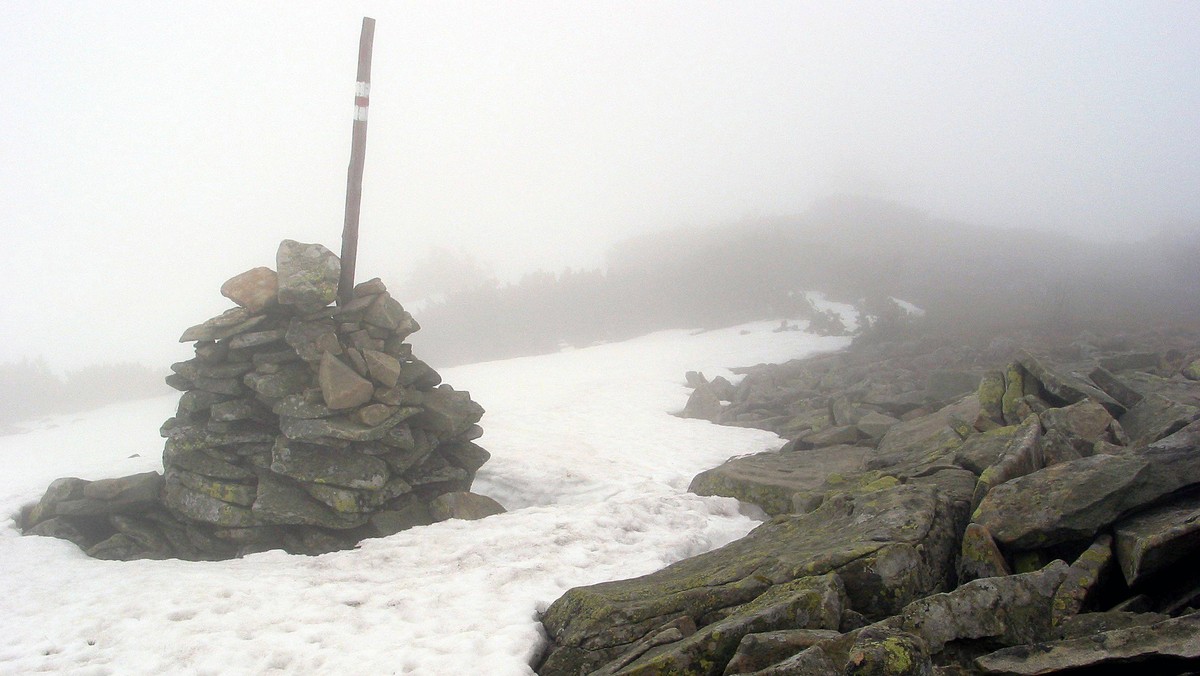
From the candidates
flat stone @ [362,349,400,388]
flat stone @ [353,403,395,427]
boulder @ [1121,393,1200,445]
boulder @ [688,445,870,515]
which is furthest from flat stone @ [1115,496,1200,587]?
flat stone @ [362,349,400,388]

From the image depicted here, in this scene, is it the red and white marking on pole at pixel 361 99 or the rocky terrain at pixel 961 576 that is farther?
the red and white marking on pole at pixel 361 99

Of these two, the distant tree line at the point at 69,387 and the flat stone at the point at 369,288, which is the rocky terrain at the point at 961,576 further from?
the distant tree line at the point at 69,387

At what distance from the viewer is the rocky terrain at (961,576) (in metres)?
4.28

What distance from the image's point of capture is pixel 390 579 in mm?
8891

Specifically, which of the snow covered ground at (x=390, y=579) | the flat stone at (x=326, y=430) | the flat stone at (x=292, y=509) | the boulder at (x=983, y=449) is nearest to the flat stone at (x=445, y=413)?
the flat stone at (x=326, y=430)

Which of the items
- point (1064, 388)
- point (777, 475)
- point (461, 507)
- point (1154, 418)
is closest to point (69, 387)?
point (461, 507)

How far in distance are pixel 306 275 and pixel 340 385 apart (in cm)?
233

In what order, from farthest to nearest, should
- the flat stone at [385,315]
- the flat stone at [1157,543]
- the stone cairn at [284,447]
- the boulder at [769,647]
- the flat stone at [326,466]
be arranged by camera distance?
1. the flat stone at [385,315]
2. the flat stone at [326,466]
3. the stone cairn at [284,447]
4. the flat stone at [1157,543]
5. the boulder at [769,647]

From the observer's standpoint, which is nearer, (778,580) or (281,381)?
(778,580)

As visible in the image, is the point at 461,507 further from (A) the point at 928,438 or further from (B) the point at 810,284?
(B) the point at 810,284

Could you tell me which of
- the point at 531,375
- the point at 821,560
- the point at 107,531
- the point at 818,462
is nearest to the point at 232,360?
the point at 107,531

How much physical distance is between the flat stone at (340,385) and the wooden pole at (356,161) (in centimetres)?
170

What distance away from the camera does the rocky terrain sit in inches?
168

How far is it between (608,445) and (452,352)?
106 ft
